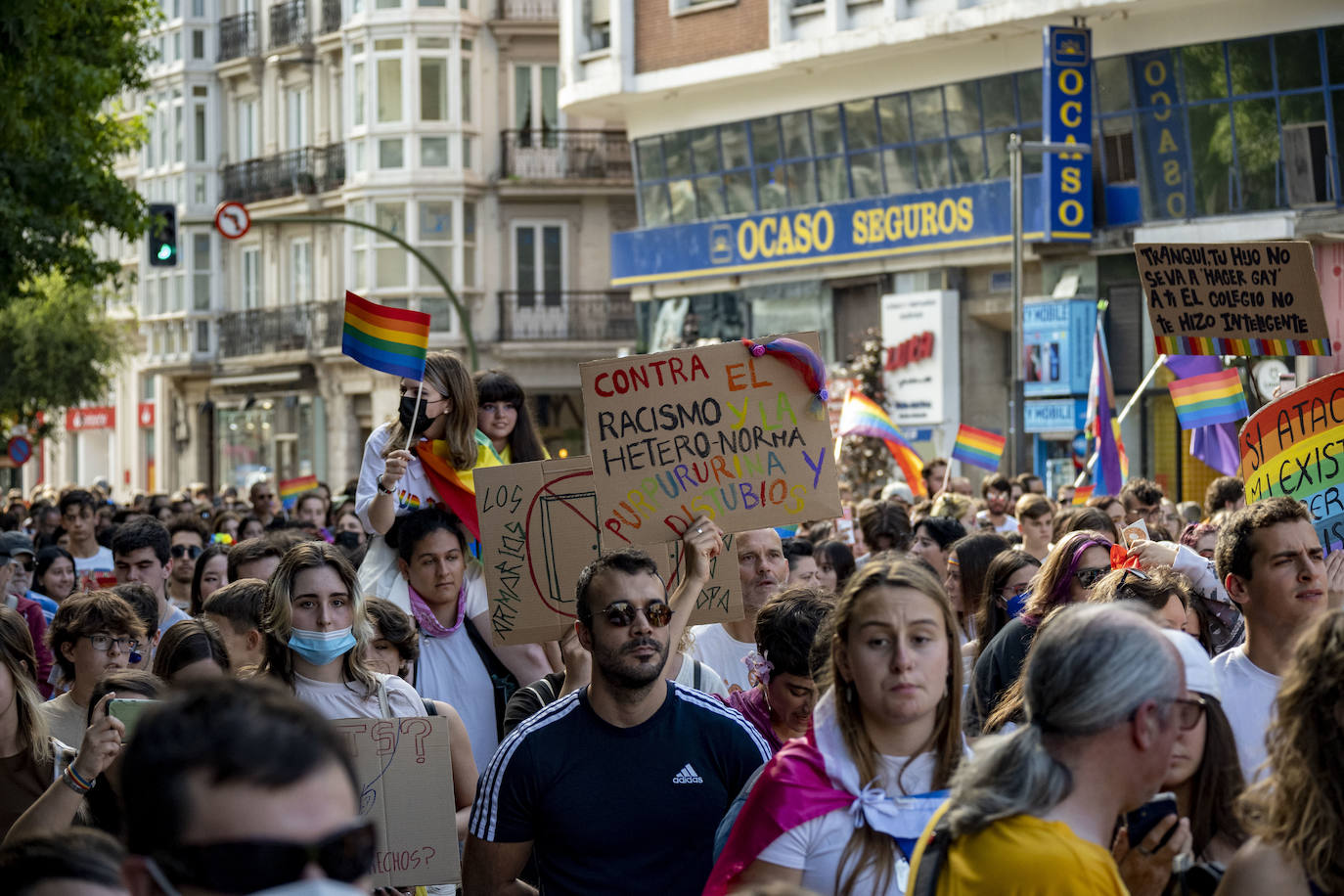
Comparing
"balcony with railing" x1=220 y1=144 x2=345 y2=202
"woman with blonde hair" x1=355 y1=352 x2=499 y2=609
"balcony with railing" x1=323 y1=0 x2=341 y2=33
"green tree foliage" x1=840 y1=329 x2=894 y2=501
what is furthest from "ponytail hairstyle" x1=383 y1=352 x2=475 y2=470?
"balcony with railing" x1=323 y1=0 x2=341 y2=33

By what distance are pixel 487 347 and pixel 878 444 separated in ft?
49.6

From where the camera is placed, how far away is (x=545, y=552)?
268 inches

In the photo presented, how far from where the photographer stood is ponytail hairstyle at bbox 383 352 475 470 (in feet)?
26.0

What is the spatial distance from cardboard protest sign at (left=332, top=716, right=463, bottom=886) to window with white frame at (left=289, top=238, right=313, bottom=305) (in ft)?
138

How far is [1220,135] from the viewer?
27.5 meters

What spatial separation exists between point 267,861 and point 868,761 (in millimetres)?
2003

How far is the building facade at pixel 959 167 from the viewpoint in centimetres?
2706

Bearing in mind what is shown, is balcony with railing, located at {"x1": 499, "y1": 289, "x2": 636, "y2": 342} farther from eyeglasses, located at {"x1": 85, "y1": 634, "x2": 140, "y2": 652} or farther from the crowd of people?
eyeglasses, located at {"x1": 85, "y1": 634, "x2": 140, "y2": 652}

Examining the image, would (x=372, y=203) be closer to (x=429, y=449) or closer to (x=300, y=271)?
(x=300, y=271)

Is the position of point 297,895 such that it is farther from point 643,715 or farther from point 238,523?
point 238,523

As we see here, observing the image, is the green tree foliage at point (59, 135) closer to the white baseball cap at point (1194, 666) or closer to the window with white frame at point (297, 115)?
the white baseball cap at point (1194, 666)

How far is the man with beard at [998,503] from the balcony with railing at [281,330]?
28868mm

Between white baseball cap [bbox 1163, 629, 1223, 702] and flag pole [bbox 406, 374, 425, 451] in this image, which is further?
flag pole [bbox 406, 374, 425, 451]

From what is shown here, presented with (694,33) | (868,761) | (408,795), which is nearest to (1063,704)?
(868,761)
